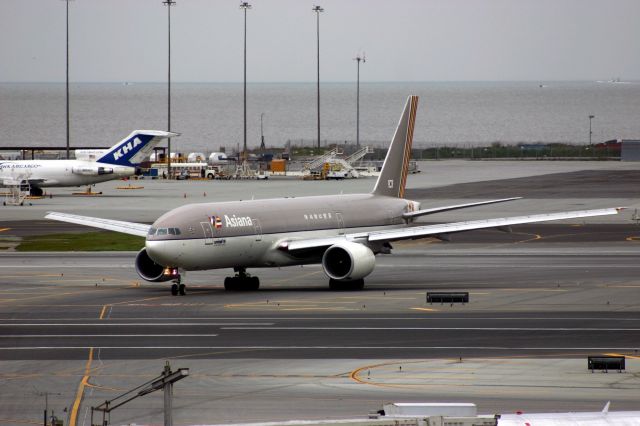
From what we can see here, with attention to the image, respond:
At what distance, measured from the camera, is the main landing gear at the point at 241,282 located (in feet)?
182

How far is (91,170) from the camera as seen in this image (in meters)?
125

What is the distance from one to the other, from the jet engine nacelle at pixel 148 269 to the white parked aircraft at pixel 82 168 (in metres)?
70.1

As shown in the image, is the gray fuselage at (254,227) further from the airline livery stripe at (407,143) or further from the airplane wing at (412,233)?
the airline livery stripe at (407,143)

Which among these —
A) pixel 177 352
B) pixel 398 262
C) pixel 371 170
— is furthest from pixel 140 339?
pixel 371 170

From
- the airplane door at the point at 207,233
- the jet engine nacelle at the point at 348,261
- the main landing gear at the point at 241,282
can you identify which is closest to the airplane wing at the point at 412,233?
the jet engine nacelle at the point at 348,261

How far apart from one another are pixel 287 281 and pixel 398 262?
9.13 metres

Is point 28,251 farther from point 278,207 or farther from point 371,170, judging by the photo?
point 371,170

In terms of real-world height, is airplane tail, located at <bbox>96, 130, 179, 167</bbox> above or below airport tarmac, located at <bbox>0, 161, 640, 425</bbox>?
above

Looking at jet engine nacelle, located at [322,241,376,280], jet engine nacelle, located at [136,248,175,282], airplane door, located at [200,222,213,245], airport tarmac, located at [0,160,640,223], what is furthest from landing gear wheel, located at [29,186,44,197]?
jet engine nacelle, located at [322,241,376,280]

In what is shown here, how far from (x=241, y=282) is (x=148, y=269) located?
14.3 ft

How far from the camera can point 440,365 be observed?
35.2 metres

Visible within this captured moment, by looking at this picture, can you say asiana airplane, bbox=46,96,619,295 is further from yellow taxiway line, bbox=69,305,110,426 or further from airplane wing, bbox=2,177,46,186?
airplane wing, bbox=2,177,46,186

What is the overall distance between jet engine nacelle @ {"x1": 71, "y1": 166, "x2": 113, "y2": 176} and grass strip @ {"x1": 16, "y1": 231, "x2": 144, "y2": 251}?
42855mm

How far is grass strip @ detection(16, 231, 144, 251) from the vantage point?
244ft
